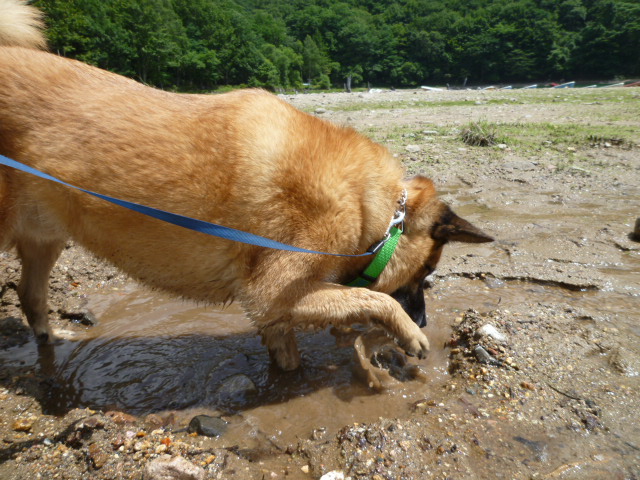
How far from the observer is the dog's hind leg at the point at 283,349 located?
3.00 meters

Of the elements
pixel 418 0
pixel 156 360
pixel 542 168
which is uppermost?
pixel 418 0

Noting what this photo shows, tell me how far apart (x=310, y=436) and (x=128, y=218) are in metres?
1.78

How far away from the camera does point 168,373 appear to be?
10.2 feet

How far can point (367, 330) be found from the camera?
338 cm

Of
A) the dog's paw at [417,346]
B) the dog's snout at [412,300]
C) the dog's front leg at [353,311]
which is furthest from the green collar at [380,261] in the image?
the dog's paw at [417,346]

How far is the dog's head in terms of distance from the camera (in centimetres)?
292

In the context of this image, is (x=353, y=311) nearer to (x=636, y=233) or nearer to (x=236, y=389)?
(x=236, y=389)

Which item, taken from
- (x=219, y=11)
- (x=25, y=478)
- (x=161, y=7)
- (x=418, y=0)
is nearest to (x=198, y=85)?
(x=161, y=7)

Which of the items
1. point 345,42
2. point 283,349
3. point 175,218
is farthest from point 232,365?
point 345,42

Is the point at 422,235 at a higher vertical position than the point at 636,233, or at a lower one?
higher

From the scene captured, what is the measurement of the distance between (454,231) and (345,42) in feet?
374

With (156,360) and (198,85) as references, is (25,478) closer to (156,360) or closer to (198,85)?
(156,360)

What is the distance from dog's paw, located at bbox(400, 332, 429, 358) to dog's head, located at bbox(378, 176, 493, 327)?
1.50ft

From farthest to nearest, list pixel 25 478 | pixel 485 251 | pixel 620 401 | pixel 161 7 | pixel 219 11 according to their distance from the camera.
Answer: pixel 219 11, pixel 161 7, pixel 485 251, pixel 620 401, pixel 25 478
